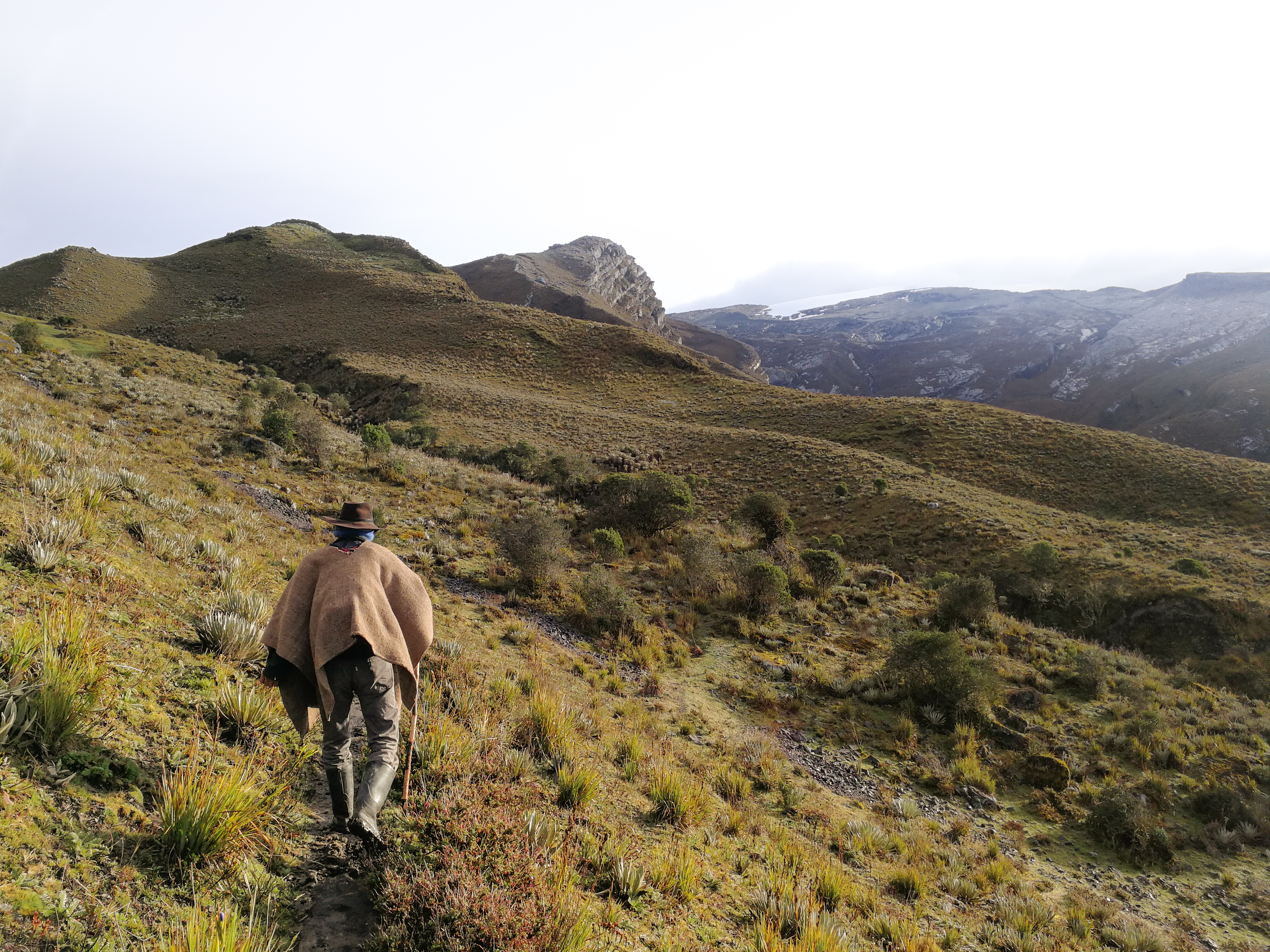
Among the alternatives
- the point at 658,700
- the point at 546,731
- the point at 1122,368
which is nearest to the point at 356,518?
the point at 546,731

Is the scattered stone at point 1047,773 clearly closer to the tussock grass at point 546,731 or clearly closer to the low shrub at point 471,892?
the tussock grass at point 546,731

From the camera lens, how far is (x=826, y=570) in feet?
49.8

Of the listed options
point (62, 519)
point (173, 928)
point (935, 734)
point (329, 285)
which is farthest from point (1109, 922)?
point (329, 285)

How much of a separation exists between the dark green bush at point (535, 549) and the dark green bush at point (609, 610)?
3.94 feet

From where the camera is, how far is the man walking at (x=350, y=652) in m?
3.24

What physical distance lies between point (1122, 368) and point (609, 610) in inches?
7153

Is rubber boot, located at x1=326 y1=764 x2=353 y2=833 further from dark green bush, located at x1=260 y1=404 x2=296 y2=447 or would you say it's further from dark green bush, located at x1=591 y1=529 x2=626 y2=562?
dark green bush, located at x1=260 y1=404 x2=296 y2=447

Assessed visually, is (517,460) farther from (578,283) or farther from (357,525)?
(578,283)

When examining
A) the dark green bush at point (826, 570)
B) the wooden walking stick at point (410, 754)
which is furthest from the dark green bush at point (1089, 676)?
the wooden walking stick at point (410, 754)

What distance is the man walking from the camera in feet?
10.6

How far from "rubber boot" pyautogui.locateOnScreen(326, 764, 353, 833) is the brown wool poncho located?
0.41m

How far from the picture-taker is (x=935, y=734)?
363 inches

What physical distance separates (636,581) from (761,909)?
9.90 metres

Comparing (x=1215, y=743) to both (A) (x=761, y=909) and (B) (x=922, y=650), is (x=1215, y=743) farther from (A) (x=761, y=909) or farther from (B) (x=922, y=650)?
(A) (x=761, y=909)
